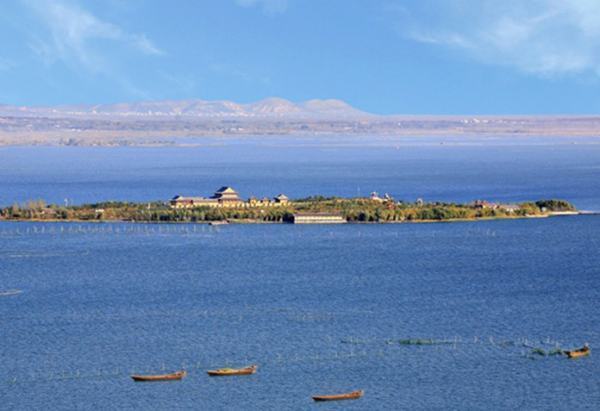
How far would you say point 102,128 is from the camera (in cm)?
10869

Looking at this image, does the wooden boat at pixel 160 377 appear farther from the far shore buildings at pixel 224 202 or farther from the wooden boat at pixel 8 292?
the far shore buildings at pixel 224 202

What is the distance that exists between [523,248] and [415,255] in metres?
2.26

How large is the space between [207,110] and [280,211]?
10769cm

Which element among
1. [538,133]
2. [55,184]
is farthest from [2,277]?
[538,133]

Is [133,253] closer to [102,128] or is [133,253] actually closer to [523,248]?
[523,248]

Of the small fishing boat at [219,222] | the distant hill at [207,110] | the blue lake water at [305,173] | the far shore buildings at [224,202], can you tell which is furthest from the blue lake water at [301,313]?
the distant hill at [207,110]

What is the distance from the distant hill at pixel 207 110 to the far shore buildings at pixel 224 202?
9622 centimetres

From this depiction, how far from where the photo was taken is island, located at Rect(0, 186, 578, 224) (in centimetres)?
3325

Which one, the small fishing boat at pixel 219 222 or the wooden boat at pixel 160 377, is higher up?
the small fishing boat at pixel 219 222

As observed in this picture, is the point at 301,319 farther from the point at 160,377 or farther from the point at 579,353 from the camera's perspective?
the point at 579,353

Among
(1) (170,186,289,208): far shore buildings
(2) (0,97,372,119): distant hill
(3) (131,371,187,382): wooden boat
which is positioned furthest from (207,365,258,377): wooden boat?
(2) (0,97,372,119): distant hill

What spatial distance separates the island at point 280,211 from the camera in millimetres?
33250

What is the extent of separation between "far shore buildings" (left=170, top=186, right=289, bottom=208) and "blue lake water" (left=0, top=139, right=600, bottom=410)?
2.60 meters

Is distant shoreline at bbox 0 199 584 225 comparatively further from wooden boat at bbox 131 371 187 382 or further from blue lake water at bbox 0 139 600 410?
wooden boat at bbox 131 371 187 382
